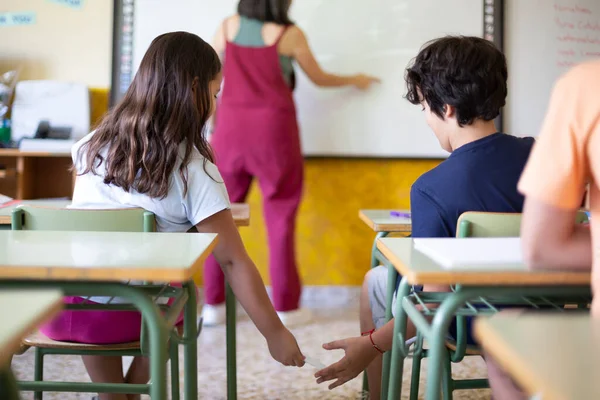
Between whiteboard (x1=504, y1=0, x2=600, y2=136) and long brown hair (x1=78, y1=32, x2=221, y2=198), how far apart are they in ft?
7.96

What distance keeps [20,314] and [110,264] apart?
323 millimetres

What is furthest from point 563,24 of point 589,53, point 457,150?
point 457,150

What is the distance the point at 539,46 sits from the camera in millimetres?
3486

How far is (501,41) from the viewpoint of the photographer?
11.3 feet

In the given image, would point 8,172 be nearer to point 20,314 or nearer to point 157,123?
point 157,123

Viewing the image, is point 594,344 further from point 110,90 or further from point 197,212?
point 110,90

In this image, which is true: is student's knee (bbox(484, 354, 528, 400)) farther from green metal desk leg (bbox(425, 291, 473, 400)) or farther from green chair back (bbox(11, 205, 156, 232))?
green chair back (bbox(11, 205, 156, 232))

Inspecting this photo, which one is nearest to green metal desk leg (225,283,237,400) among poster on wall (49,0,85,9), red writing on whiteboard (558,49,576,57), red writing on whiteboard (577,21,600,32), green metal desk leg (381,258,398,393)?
green metal desk leg (381,258,398,393)

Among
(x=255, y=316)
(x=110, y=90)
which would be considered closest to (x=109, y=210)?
(x=255, y=316)

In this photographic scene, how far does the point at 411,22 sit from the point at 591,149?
8.94 ft

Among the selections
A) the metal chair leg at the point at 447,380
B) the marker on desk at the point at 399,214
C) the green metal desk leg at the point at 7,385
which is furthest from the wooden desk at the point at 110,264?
the marker on desk at the point at 399,214

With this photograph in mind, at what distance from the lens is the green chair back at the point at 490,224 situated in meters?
1.27

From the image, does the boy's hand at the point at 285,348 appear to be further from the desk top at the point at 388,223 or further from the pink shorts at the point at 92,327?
the desk top at the point at 388,223

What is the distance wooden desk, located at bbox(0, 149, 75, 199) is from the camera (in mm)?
3092
